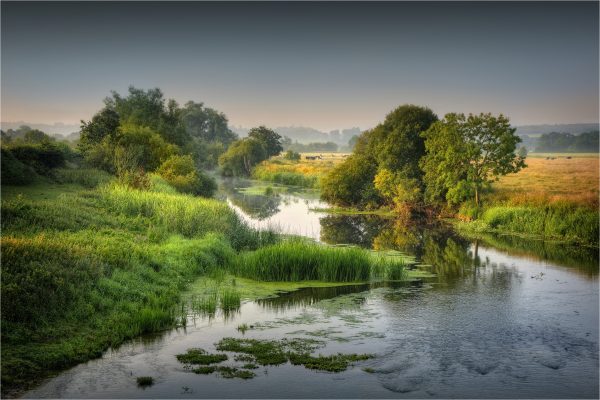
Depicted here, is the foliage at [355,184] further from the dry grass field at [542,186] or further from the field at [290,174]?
the field at [290,174]

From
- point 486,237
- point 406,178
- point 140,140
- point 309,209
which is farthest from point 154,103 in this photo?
point 486,237

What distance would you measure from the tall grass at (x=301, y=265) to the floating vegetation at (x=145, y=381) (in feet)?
30.6

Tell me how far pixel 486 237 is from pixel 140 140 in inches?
1215

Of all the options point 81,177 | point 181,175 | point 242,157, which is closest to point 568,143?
point 242,157

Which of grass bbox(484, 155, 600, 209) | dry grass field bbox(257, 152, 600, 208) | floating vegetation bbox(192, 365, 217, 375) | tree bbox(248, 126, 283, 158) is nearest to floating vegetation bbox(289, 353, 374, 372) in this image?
floating vegetation bbox(192, 365, 217, 375)

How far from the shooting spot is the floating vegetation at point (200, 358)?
485 inches

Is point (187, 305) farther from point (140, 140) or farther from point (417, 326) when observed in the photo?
point (140, 140)

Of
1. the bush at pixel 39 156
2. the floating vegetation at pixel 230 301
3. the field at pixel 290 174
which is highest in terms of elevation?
the bush at pixel 39 156

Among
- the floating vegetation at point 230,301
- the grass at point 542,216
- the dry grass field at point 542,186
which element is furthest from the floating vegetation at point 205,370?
the dry grass field at point 542,186

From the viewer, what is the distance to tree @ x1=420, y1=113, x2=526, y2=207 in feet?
123

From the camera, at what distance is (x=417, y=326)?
15.4 metres

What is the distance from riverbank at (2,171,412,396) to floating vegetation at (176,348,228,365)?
6.36 ft

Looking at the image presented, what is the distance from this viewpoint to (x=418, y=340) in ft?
46.7

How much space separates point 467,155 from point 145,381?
105 feet
